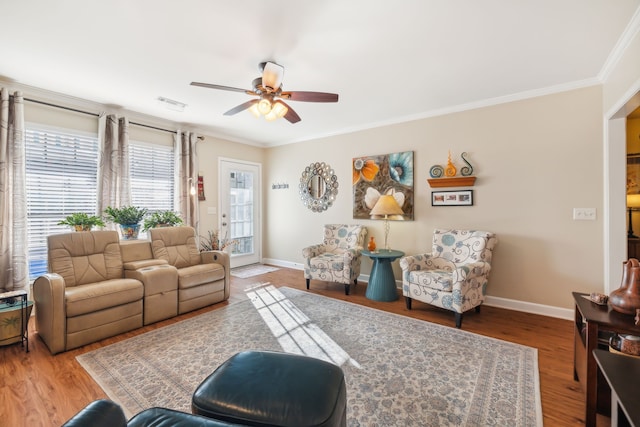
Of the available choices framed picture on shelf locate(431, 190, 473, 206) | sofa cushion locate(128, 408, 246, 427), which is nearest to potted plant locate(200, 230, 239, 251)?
framed picture on shelf locate(431, 190, 473, 206)

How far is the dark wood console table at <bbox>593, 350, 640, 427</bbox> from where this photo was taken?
85cm

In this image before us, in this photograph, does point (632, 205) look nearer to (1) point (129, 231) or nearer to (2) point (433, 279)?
(2) point (433, 279)

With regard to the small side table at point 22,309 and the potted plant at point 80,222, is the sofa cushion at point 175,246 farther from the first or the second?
the small side table at point 22,309

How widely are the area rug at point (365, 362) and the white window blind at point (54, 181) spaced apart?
1.90m

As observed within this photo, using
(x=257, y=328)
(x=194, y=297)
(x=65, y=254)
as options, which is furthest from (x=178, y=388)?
(x=65, y=254)

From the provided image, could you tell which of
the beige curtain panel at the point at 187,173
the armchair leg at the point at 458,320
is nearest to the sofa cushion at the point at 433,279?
the armchair leg at the point at 458,320

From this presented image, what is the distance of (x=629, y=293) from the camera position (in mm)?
1613

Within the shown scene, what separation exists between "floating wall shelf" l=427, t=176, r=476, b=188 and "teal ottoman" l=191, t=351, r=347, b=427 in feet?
10.0

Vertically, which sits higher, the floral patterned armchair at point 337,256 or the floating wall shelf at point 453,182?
the floating wall shelf at point 453,182

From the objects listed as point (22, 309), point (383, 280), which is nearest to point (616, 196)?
point (383, 280)

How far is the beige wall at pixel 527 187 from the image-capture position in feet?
9.89

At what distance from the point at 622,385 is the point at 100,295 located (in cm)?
343

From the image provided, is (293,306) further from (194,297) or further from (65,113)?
(65,113)

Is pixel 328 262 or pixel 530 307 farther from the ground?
pixel 328 262
